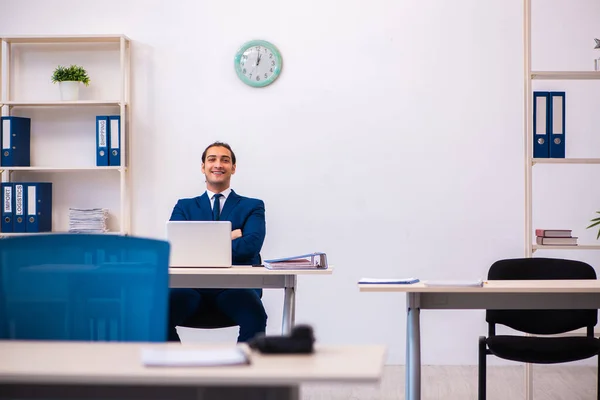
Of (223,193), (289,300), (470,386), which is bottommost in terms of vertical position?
(470,386)

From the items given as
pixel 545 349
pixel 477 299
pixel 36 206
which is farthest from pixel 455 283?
pixel 36 206

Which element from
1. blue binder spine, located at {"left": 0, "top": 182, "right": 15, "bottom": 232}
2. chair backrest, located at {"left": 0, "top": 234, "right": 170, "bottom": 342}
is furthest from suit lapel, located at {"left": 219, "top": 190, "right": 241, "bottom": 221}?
chair backrest, located at {"left": 0, "top": 234, "right": 170, "bottom": 342}

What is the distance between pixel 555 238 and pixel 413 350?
1667 millimetres

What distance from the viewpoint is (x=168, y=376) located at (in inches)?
51.2

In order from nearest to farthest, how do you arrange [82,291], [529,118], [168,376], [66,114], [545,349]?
1. [168,376]
2. [82,291]
3. [545,349]
4. [529,118]
5. [66,114]

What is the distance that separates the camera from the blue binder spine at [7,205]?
508 cm

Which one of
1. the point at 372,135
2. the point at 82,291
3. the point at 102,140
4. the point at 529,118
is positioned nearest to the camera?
the point at 82,291

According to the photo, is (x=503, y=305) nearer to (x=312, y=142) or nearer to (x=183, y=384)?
(x=183, y=384)

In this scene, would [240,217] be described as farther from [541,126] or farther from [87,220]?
[541,126]

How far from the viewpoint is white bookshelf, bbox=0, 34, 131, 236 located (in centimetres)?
530

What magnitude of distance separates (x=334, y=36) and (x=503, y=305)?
2715mm

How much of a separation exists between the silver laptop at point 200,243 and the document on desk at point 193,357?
192cm

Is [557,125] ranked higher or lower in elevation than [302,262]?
higher

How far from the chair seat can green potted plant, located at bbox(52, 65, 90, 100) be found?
10.3 ft
